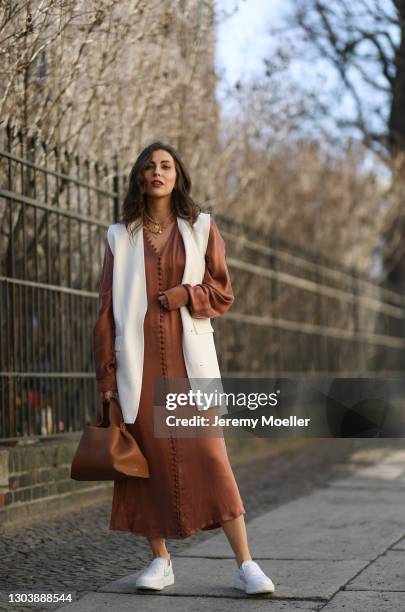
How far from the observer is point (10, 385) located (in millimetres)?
7977

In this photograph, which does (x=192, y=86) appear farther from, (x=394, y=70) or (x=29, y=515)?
(x=394, y=70)

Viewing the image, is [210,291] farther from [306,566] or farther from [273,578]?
[306,566]

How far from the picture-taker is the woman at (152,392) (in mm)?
5160

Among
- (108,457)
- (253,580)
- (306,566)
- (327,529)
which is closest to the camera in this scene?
(108,457)

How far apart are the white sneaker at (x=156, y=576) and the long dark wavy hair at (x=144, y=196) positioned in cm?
142

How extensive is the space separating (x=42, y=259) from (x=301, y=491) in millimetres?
2752

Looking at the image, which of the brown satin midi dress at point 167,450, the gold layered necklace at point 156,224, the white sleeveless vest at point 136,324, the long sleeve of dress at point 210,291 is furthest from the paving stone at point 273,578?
the gold layered necklace at point 156,224

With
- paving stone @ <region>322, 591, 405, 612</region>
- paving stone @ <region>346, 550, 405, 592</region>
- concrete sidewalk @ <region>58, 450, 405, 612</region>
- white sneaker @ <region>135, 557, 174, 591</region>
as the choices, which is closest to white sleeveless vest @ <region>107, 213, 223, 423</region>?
white sneaker @ <region>135, 557, 174, 591</region>

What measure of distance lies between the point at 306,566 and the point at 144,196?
1979 mm

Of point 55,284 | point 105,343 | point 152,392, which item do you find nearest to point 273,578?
point 152,392

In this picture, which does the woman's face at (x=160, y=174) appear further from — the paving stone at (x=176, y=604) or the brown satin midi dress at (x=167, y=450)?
the paving stone at (x=176, y=604)

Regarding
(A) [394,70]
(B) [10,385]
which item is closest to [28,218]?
(B) [10,385]

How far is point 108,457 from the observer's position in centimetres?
502

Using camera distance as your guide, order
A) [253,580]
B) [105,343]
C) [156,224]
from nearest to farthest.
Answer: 1. [253,580]
2. [105,343]
3. [156,224]
